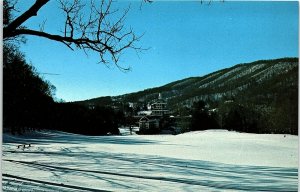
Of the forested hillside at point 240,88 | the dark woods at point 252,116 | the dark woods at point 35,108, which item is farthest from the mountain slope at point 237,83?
the dark woods at point 35,108

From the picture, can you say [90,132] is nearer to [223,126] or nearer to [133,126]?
[133,126]

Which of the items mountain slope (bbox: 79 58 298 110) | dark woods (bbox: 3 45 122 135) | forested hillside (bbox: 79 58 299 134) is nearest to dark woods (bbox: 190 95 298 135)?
forested hillside (bbox: 79 58 299 134)

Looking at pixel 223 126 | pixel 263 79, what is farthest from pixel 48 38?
pixel 223 126

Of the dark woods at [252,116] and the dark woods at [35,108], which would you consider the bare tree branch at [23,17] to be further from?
the dark woods at [252,116]

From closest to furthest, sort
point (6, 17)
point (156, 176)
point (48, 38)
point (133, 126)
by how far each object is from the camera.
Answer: point (48, 38), point (6, 17), point (156, 176), point (133, 126)

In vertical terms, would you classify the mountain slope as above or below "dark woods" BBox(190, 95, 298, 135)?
above

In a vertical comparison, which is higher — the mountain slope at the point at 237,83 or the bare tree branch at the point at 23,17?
the bare tree branch at the point at 23,17

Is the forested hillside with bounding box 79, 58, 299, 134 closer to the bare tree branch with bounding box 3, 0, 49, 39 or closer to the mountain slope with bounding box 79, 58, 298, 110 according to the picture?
the mountain slope with bounding box 79, 58, 298, 110
